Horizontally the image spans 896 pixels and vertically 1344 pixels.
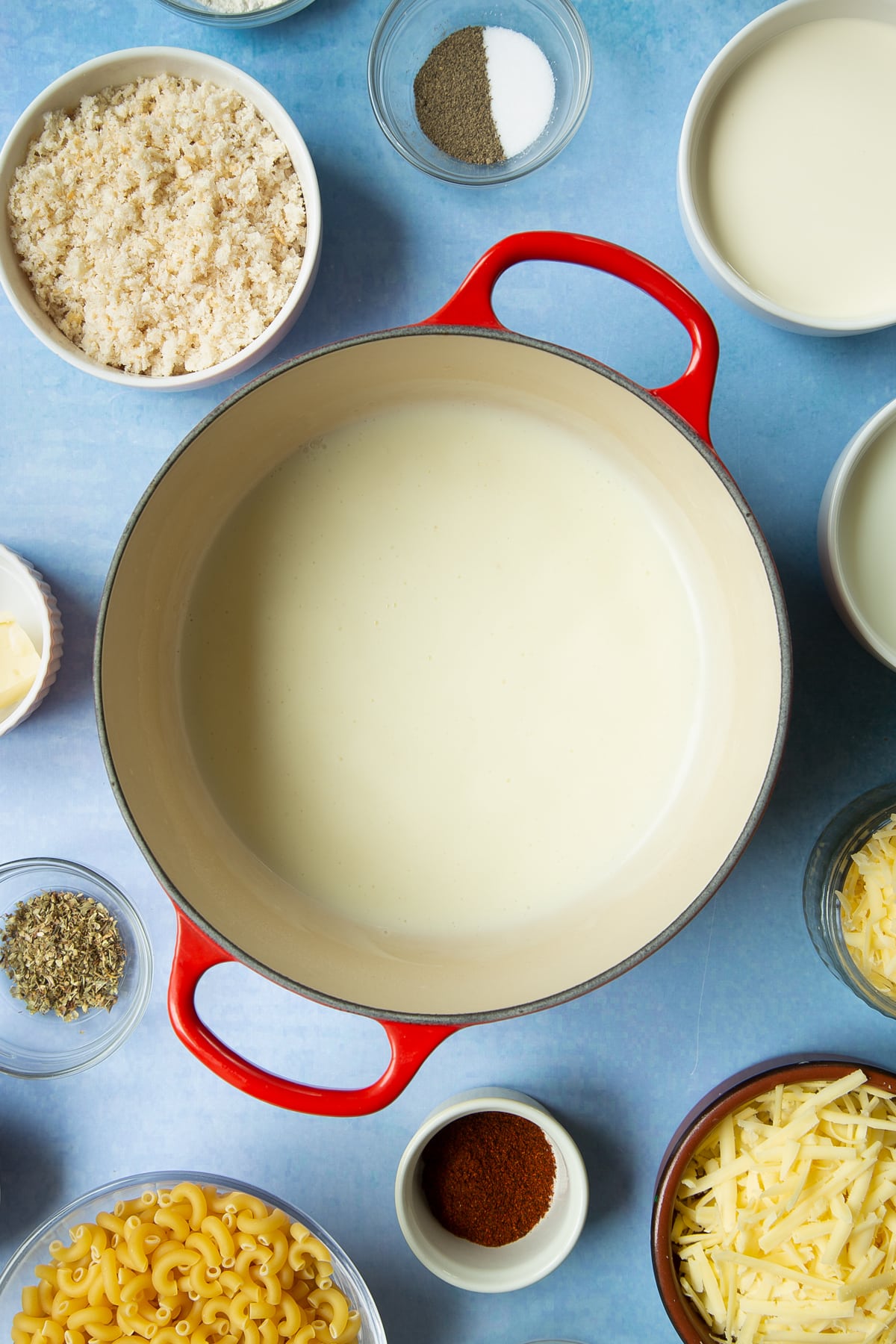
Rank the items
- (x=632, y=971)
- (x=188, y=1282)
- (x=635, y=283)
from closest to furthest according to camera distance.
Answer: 1. (x=635, y=283)
2. (x=188, y=1282)
3. (x=632, y=971)

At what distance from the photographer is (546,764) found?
0.95 metres

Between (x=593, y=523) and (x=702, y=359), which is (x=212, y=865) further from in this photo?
(x=702, y=359)

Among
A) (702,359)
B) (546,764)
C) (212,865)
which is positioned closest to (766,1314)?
(546,764)

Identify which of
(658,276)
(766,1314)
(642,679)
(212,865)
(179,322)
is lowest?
(766,1314)

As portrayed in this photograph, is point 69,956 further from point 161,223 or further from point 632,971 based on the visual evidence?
point 161,223

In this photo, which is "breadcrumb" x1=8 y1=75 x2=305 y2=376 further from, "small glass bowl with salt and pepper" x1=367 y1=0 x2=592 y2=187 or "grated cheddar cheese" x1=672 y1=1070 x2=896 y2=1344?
"grated cheddar cheese" x1=672 y1=1070 x2=896 y2=1344

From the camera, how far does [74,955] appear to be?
1.01 metres

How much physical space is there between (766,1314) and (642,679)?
0.63 meters

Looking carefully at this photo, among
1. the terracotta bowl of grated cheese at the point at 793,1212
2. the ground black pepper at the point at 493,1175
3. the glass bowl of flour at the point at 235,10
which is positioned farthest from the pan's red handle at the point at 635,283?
the ground black pepper at the point at 493,1175

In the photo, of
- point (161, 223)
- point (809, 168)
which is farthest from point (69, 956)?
point (809, 168)

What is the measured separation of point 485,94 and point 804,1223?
1.19 m

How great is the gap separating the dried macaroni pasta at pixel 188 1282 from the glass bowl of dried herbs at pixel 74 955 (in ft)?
0.59

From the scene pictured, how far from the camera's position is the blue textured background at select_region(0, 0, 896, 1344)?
98 cm

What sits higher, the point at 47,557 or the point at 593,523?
the point at 593,523
